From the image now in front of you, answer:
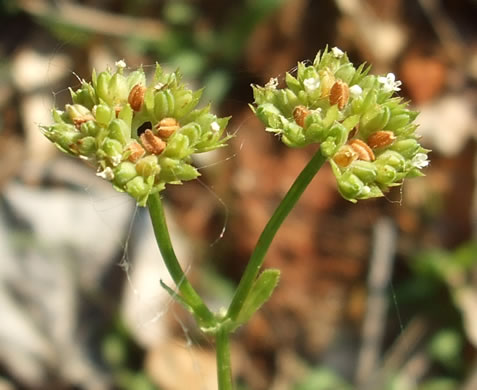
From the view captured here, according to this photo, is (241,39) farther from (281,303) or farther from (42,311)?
(42,311)

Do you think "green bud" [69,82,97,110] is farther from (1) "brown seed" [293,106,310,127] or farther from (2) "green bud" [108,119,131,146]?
(1) "brown seed" [293,106,310,127]

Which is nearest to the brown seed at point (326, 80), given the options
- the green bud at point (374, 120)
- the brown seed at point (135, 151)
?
the green bud at point (374, 120)

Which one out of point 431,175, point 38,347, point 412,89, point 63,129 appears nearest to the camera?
point 63,129

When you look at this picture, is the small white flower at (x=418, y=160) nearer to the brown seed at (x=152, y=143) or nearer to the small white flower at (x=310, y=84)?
the small white flower at (x=310, y=84)

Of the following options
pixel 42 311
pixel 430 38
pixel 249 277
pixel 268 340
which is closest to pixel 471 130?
pixel 430 38

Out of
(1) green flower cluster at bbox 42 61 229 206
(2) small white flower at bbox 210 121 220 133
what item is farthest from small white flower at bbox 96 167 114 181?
(2) small white flower at bbox 210 121 220 133

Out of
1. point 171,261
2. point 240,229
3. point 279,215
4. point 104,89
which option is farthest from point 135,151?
point 240,229
